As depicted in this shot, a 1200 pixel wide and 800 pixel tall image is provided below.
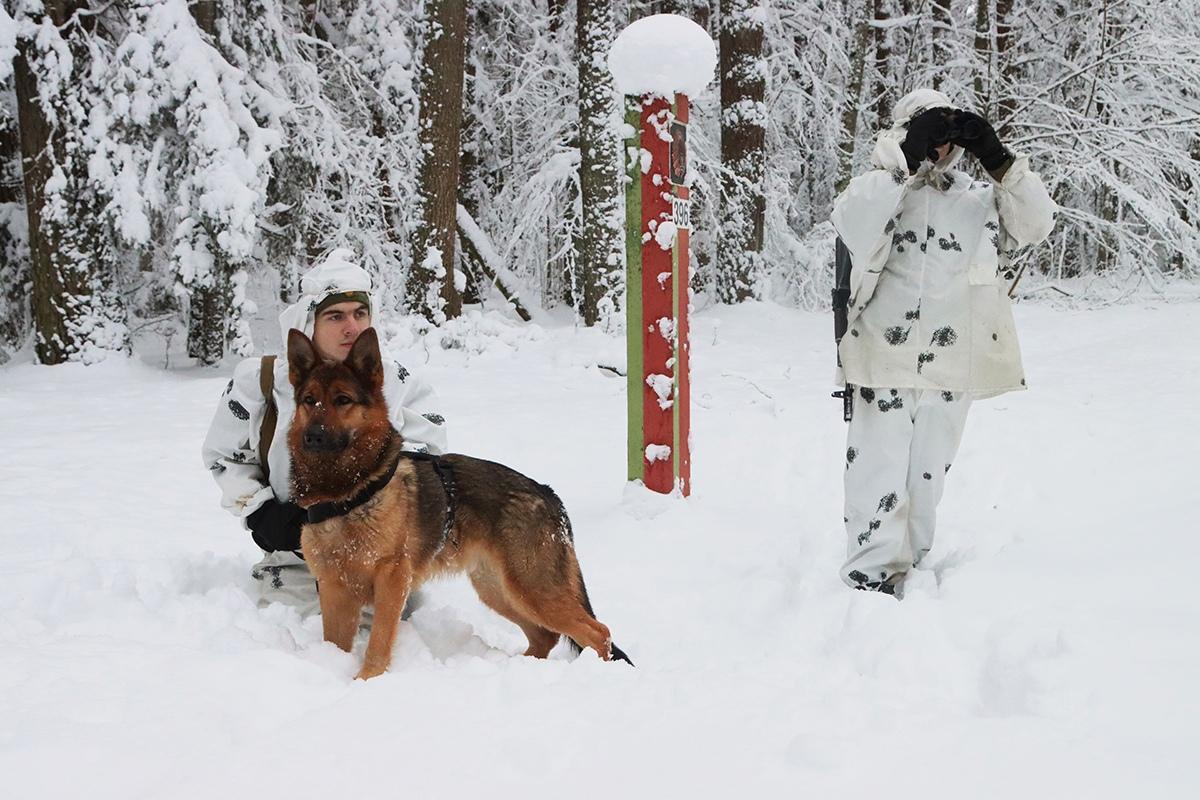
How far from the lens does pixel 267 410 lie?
3760mm

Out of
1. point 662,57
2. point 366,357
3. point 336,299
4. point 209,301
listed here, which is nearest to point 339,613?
point 366,357

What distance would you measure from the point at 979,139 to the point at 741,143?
10325 millimetres

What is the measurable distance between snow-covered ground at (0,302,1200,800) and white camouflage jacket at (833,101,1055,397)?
93 cm

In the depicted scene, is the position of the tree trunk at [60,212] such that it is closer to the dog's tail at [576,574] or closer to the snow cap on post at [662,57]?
the snow cap on post at [662,57]

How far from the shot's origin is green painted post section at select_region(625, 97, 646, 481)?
214 inches

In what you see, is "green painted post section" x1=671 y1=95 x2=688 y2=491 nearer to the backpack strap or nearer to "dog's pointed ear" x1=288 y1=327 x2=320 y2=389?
the backpack strap

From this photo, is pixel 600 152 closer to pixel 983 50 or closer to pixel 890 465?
pixel 983 50

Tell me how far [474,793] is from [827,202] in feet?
61.5

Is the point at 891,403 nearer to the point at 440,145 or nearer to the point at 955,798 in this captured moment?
the point at 955,798

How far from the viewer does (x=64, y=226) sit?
1004 cm

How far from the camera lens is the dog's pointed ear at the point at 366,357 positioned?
326 centimetres

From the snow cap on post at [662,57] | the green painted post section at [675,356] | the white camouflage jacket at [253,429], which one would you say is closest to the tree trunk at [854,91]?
the snow cap on post at [662,57]

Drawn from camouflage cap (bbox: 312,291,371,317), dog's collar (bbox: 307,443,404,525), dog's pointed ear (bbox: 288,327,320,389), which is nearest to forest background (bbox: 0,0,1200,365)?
camouflage cap (bbox: 312,291,371,317)

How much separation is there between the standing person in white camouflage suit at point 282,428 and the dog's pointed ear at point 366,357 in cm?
34
